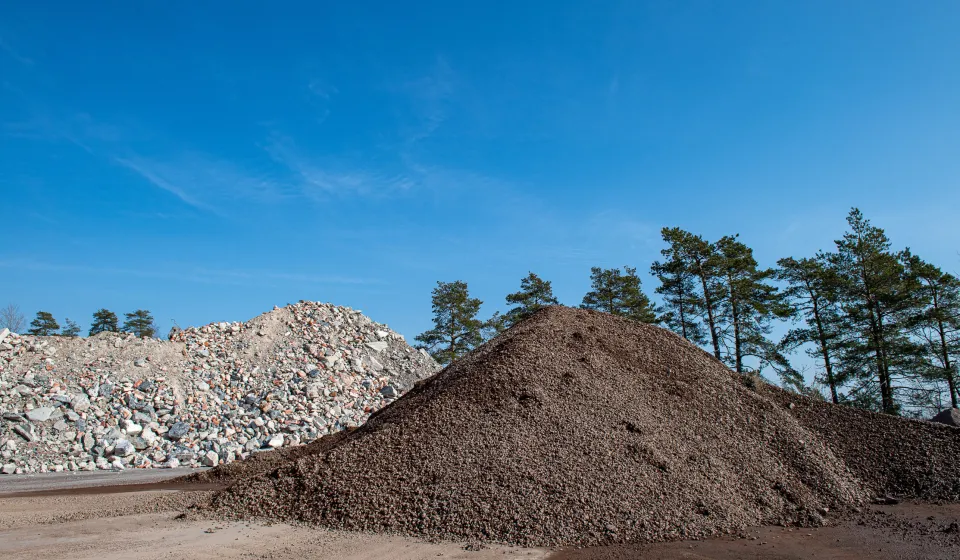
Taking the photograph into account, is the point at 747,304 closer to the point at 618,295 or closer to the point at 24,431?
the point at 618,295

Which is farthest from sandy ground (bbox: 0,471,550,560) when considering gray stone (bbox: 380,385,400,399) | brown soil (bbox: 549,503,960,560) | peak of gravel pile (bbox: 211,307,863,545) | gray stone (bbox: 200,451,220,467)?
gray stone (bbox: 380,385,400,399)

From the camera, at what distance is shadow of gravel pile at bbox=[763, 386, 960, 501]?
8.57 meters

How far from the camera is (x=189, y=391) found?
16828 mm

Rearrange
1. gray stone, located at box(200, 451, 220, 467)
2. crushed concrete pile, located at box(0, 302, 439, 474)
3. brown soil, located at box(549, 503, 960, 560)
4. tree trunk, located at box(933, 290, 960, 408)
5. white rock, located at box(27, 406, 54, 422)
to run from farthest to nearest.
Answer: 1. tree trunk, located at box(933, 290, 960, 408)
2. white rock, located at box(27, 406, 54, 422)
3. crushed concrete pile, located at box(0, 302, 439, 474)
4. gray stone, located at box(200, 451, 220, 467)
5. brown soil, located at box(549, 503, 960, 560)

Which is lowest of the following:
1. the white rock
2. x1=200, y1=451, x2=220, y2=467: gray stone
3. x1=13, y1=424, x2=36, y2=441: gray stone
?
x1=200, y1=451, x2=220, y2=467: gray stone

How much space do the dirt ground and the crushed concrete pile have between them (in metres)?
6.61

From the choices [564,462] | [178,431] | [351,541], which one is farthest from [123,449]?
[564,462]

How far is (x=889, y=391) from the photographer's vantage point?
18.7 metres

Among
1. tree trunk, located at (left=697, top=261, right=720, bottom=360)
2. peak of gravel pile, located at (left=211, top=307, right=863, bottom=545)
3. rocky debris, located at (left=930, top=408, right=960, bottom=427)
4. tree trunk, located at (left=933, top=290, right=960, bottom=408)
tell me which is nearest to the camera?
peak of gravel pile, located at (left=211, top=307, right=863, bottom=545)

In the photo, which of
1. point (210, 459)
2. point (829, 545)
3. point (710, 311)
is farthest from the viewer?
point (710, 311)

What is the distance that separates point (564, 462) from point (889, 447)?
660cm

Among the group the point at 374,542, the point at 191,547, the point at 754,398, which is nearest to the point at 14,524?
the point at 191,547

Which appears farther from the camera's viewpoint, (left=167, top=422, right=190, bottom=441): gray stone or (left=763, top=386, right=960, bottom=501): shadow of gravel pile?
(left=167, top=422, right=190, bottom=441): gray stone

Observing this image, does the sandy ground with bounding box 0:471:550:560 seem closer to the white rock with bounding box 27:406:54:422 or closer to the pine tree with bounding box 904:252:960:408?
the white rock with bounding box 27:406:54:422
